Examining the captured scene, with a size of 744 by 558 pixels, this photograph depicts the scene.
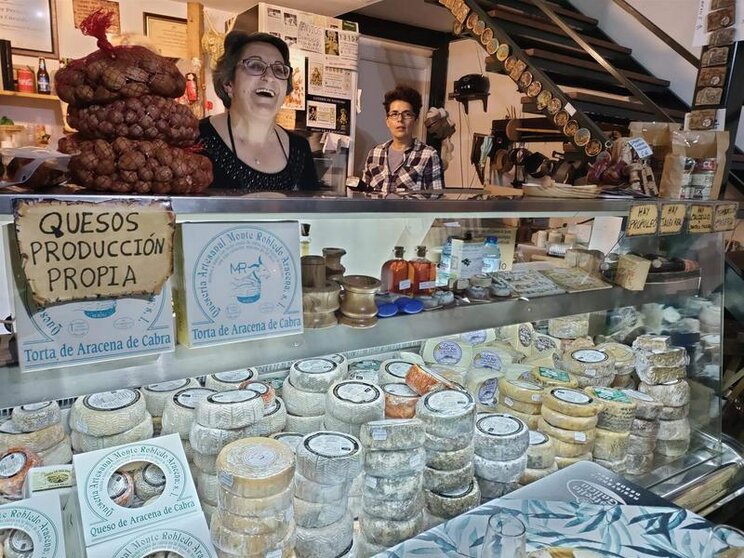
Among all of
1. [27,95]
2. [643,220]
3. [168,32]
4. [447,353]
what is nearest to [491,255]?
[447,353]

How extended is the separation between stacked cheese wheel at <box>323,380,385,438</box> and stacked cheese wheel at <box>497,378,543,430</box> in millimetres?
513

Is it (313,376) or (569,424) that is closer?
(313,376)

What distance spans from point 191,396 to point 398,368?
568mm

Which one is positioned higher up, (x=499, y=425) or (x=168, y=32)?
(x=168, y=32)

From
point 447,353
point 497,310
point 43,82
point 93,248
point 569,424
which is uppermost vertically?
point 43,82

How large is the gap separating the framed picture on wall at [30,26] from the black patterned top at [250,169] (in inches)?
121

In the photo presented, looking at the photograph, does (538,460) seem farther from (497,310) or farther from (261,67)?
(261,67)

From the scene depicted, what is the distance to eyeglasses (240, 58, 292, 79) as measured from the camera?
2.01 m

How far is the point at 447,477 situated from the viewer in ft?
4.04

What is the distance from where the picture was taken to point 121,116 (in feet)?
2.71

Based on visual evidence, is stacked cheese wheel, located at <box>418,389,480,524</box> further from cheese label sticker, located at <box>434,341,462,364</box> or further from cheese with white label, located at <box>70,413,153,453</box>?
cheese with white label, located at <box>70,413,153,453</box>

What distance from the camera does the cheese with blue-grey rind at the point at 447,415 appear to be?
1201 mm

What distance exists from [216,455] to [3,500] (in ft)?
1.28

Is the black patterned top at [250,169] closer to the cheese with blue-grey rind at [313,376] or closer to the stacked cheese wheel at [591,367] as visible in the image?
the cheese with blue-grey rind at [313,376]
